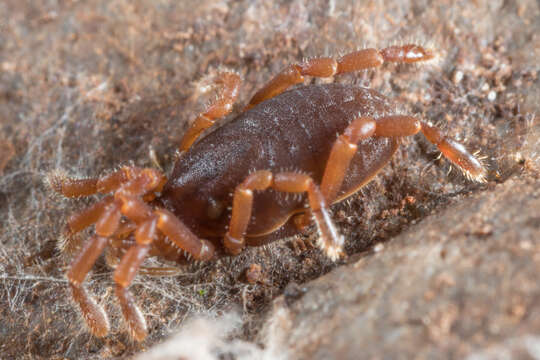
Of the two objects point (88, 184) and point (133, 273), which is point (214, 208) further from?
point (88, 184)

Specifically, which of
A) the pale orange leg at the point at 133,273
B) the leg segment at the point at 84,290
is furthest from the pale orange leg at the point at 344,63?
the leg segment at the point at 84,290

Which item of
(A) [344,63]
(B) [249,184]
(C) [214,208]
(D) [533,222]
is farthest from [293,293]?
(A) [344,63]

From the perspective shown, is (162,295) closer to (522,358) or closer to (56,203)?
(56,203)

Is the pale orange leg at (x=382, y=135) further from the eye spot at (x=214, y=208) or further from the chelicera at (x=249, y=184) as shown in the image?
the eye spot at (x=214, y=208)

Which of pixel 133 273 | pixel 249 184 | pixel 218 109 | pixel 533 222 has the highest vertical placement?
pixel 218 109

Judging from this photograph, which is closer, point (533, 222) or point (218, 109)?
point (533, 222)

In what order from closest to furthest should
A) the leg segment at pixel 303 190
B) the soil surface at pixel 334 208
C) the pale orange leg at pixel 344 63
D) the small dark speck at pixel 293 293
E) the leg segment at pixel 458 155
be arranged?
the soil surface at pixel 334 208, the small dark speck at pixel 293 293, the leg segment at pixel 303 190, the leg segment at pixel 458 155, the pale orange leg at pixel 344 63

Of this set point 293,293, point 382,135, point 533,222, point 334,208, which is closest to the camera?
point 533,222
